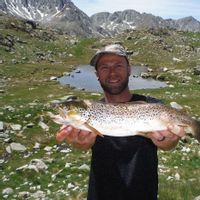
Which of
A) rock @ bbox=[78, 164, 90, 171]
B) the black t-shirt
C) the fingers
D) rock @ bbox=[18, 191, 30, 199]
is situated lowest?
rock @ bbox=[18, 191, 30, 199]

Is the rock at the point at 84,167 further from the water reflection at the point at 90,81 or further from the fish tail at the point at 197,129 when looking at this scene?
the water reflection at the point at 90,81

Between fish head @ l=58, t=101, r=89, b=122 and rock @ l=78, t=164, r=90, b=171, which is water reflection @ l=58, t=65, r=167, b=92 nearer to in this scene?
rock @ l=78, t=164, r=90, b=171

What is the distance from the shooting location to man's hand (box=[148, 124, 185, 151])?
7.40 meters

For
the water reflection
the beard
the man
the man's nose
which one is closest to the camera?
the man

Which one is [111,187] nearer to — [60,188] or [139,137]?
[139,137]

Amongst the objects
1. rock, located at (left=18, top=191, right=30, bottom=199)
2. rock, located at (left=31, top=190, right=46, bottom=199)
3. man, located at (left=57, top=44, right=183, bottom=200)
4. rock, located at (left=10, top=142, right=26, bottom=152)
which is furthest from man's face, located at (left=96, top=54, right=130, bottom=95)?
rock, located at (left=10, top=142, right=26, bottom=152)

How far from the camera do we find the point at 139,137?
25.7 ft

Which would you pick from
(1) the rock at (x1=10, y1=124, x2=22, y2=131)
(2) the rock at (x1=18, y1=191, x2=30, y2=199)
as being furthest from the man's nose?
(1) the rock at (x1=10, y1=124, x2=22, y2=131)

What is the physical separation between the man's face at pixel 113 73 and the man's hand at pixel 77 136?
34.4 inches

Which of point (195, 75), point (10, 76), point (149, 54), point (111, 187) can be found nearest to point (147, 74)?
point (195, 75)

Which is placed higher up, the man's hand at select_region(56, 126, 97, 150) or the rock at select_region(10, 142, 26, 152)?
the man's hand at select_region(56, 126, 97, 150)

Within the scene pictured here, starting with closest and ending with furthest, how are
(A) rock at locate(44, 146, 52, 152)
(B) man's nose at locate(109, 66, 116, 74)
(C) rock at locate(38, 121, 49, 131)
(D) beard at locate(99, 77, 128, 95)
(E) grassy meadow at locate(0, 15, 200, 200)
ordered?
(D) beard at locate(99, 77, 128, 95) < (B) man's nose at locate(109, 66, 116, 74) < (E) grassy meadow at locate(0, 15, 200, 200) < (A) rock at locate(44, 146, 52, 152) < (C) rock at locate(38, 121, 49, 131)

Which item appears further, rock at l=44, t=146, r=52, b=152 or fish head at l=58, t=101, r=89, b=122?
rock at l=44, t=146, r=52, b=152

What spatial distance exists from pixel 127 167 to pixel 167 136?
85 centimetres
